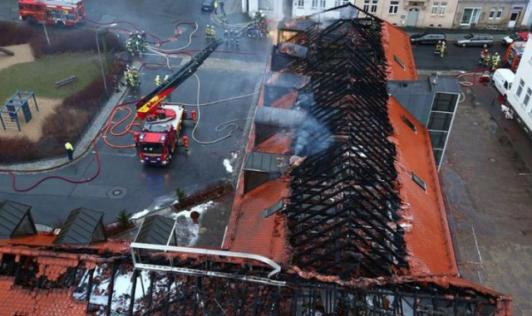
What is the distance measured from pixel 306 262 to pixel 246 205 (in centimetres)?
497

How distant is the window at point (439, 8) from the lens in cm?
3919

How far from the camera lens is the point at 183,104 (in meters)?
30.0

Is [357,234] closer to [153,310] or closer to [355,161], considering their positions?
[355,161]

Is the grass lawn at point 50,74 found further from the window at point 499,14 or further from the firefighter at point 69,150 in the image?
the window at point 499,14

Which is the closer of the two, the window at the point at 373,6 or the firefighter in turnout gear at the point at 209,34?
the firefighter in turnout gear at the point at 209,34

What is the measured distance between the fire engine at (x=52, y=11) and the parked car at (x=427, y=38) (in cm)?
2685

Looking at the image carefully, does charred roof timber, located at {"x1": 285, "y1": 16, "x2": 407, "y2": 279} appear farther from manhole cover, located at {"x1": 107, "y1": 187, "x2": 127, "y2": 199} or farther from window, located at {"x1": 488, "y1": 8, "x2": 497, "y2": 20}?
window, located at {"x1": 488, "y1": 8, "x2": 497, "y2": 20}

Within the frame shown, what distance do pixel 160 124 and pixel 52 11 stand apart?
20.2 m

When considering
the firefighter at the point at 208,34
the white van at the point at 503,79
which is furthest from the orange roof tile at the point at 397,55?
the firefighter at the point at 208,34

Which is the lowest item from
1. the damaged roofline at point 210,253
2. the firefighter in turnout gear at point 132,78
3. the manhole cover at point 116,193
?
the manhole cover at point 116,193

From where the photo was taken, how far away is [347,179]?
13617mm

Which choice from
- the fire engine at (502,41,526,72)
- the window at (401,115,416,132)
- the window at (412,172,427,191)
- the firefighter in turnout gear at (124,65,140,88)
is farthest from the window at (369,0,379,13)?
the window at (412,172,427,191)

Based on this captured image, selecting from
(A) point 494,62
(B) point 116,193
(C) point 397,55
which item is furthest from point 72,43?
(A) point 494,62

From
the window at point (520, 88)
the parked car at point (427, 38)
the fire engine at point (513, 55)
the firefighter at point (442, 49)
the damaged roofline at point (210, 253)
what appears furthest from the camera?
the parked car at point (427, 38)
